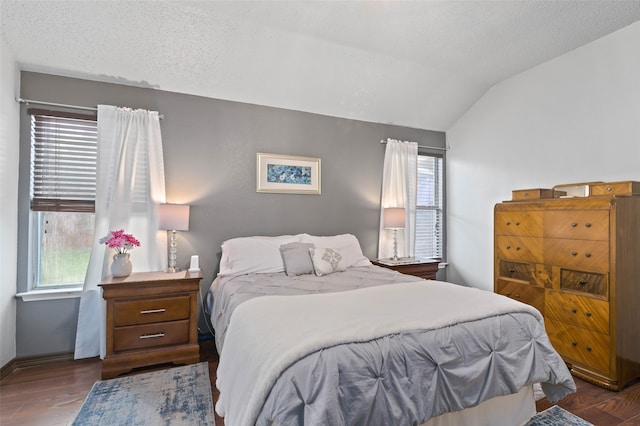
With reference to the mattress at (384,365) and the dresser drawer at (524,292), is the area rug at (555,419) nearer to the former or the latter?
the mattress at (384,365)

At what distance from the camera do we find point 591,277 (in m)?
2.38

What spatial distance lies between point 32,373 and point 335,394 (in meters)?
2.75

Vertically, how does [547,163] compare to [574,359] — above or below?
above

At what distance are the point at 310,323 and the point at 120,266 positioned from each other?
6.46 feet

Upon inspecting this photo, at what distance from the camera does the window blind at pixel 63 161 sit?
8.82ft

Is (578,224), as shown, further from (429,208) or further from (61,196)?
(61,196)

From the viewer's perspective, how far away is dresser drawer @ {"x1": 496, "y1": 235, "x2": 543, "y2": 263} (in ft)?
9.08

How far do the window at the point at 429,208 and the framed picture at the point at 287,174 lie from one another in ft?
5.25

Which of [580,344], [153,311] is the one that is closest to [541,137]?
[580,344]

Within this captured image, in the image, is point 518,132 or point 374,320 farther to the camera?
point 518,132

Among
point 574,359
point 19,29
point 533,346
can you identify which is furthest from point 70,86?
point 574,359

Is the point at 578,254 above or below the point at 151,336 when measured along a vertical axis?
above

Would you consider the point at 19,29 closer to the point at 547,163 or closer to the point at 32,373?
the point at 32,373

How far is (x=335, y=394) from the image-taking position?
1173 millimetres
